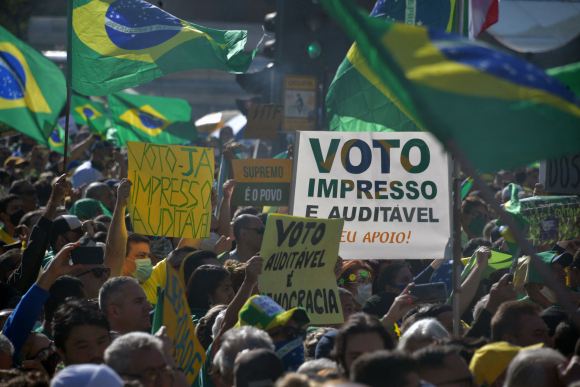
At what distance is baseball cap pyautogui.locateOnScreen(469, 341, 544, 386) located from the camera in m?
3.06

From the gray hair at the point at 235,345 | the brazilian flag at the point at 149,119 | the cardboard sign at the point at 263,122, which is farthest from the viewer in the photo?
the brazilian flag at the point at 149,119

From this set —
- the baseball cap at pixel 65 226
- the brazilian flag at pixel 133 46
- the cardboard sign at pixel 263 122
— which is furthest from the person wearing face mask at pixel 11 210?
the cardboard sign at pixel 263 122

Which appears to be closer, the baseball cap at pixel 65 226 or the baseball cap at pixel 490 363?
the baseball cap at pixel 490 363

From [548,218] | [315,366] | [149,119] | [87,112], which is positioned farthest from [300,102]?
[315,366]

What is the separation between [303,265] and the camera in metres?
4.39

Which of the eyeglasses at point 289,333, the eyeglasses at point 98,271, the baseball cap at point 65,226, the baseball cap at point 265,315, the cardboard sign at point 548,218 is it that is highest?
the cardboard sign at point 548,218

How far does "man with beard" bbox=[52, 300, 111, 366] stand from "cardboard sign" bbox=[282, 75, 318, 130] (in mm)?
8833

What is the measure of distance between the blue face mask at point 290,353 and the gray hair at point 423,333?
528 millimetres

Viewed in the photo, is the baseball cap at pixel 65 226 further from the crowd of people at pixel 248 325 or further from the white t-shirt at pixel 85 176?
the white t-shirt at pixel 85 176

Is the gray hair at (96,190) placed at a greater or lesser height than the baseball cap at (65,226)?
greater

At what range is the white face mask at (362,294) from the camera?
5.49m

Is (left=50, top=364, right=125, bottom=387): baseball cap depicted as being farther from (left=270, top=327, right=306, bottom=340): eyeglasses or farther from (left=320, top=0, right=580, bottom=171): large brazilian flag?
(left=320, top=0, right=580, bottom=171): large brazilian flag

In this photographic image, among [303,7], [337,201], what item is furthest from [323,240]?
[303,7]

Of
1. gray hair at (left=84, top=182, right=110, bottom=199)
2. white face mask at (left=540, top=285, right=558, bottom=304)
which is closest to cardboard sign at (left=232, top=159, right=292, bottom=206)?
gray hair at (left=84, top=182, right=110, bottom=199)
